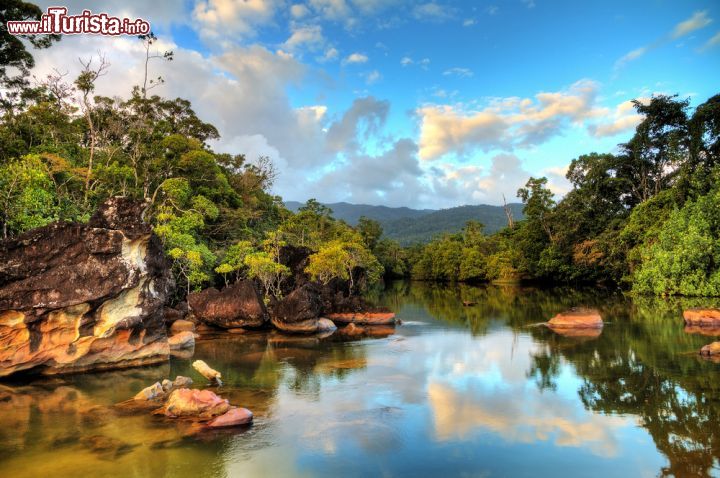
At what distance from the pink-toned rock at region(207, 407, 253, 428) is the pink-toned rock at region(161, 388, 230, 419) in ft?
0.95

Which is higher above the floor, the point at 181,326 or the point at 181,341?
the point at 181,326

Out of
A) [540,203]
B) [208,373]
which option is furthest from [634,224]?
[208,373]

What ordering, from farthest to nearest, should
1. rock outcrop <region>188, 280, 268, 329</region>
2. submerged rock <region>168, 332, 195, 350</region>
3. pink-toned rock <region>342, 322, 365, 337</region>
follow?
1. pink-toned rock <region>342, 322, 365, 337</region>
2. rock outcrop <region>188, 280, 268, 329</region>
3. submerged rock <region>168, 332, 195, 350</region>

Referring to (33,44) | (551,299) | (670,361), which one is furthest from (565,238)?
(33,44)

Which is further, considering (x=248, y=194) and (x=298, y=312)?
(x=248, y=194)

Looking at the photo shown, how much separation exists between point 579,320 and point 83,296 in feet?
83.3

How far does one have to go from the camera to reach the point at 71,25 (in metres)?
22.5

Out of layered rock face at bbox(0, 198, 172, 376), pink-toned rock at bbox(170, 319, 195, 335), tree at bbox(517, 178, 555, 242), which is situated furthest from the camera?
tree at bbox(517, 178, 555, 242)

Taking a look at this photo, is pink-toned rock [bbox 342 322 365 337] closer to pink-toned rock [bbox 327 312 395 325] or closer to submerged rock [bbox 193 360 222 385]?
pink-toned rock [bbox 327 312 395 325]

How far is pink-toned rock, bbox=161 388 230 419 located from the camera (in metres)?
12.6

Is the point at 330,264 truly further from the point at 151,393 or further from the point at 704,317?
the point at 704,317

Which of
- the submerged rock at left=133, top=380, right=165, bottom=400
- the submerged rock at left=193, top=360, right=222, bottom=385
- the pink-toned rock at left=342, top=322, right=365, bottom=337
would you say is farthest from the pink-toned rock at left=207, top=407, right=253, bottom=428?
the pink-toned rock at left=342, top=322, right=365, bottom=337

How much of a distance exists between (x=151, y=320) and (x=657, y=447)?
18.1m

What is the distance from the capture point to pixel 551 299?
4647 centimetres
